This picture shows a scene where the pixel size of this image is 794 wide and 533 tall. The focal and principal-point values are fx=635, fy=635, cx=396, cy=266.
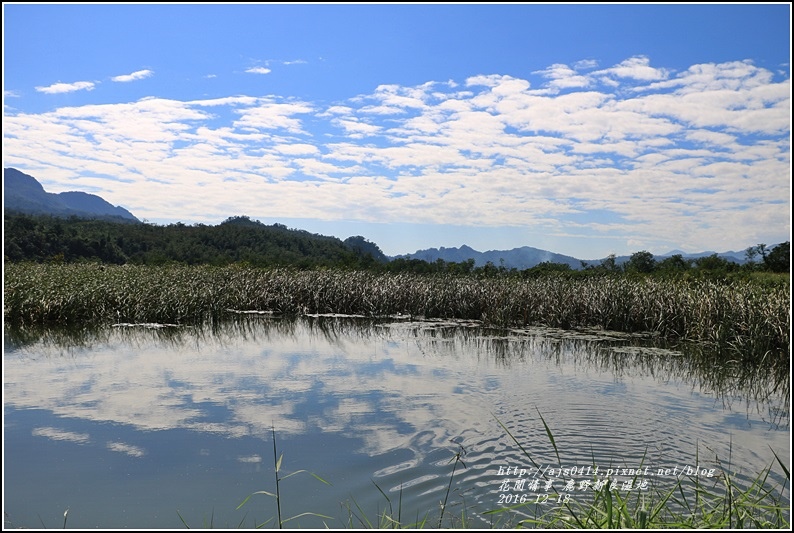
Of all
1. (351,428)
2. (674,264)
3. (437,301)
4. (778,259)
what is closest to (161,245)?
(437,301)

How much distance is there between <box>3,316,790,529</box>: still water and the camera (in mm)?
4762

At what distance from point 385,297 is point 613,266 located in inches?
350

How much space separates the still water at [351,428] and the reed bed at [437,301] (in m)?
1.49

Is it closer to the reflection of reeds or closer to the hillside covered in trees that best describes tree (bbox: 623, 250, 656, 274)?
the hillside covered in trees

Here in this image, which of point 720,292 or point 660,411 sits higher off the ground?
point 720,292

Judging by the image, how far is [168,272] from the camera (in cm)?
2166

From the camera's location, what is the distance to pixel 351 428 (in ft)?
21.7

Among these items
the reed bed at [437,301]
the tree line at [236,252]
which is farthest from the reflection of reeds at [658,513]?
the tree line at [236,252]

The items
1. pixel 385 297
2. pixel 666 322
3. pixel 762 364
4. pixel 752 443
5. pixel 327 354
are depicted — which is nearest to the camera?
pixel 752 443

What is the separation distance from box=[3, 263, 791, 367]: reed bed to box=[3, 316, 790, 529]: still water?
1487 mm

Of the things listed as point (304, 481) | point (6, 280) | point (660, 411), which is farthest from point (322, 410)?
point (6, 280)

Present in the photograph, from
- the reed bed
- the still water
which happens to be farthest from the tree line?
the still water

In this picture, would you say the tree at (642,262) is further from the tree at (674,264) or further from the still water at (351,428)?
the still water at (351,428)

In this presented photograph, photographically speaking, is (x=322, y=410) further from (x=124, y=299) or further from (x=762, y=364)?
(x=124, y=299)
